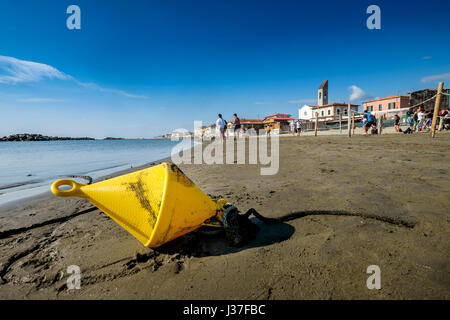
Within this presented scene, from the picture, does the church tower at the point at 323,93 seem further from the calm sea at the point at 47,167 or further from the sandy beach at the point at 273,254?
the sandy beach at the point at 273,254

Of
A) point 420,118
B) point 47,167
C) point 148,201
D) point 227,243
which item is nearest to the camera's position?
point 148,201

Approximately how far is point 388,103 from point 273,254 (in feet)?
Result: 199

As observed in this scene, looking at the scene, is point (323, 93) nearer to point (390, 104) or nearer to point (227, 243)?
point (390, 104)

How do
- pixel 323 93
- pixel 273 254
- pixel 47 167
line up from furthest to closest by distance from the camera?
pixel 323 93 → pixel 47 167 → pixel 273 254

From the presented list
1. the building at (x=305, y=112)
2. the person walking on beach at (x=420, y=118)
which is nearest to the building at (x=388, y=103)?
the building at (x=305, y=112)

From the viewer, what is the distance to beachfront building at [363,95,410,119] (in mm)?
42700

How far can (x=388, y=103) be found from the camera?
4638cm

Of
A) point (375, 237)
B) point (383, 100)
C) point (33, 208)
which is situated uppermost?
point (383, 100)

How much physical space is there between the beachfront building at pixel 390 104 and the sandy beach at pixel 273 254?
164 feet

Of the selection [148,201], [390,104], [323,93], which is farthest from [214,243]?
[323,93]
